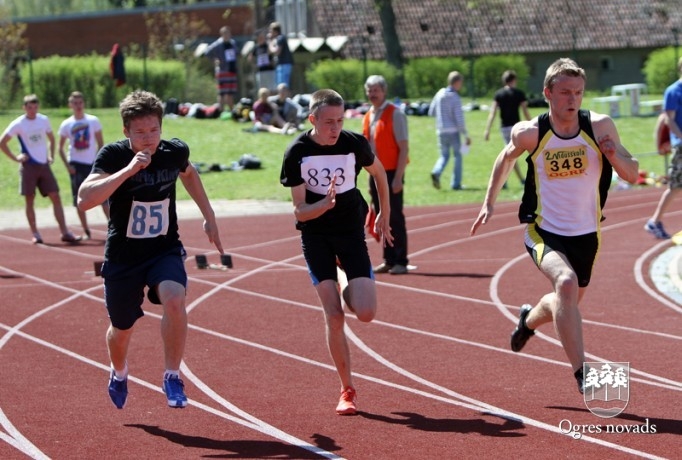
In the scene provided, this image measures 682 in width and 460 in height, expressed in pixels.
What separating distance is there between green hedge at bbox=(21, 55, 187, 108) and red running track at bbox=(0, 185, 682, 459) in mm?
21672

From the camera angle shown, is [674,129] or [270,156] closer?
[674,129]

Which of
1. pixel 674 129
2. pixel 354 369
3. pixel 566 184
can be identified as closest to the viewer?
pixel 566 184

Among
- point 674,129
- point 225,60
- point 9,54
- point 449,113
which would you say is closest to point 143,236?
point 674,129

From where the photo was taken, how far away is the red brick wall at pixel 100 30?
54.8 metres

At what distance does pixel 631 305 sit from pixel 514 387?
3.46m

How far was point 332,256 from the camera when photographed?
761 cm

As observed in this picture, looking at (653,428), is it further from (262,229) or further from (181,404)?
(262,229)

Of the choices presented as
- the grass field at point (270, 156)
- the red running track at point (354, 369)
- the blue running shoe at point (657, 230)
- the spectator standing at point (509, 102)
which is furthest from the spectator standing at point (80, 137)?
the spectator standing at point (509, 102)

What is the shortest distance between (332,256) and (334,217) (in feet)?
0.76

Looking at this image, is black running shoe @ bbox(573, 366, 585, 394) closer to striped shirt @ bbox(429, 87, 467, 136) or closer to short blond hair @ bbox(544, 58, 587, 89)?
short blond hair @ bbox(544, 58, 587, 89)

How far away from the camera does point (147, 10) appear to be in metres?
53.7

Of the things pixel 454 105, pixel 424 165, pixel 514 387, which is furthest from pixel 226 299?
pixel 424 165

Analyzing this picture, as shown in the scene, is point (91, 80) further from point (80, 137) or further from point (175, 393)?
point (175, 393)

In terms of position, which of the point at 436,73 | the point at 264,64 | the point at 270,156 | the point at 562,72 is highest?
the point at 562,72
